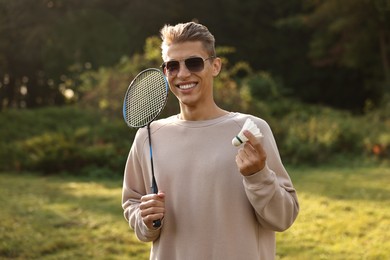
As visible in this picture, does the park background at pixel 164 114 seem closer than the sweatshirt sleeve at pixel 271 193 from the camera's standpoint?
No

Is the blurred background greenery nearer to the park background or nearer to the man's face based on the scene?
the park background

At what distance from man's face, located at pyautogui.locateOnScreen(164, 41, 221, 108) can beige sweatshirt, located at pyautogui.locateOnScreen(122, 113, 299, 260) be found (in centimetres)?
11

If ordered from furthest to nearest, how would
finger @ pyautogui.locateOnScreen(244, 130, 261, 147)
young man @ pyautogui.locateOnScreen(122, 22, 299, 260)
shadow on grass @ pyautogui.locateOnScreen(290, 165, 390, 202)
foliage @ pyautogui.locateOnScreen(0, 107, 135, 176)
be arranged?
foliage @ pyautogui.locateOnScreen(0, 107, 135, 176), shadow on grass @ pyautogui.locateOnScreen(290, 165, 390, 202), young man @ pyautogui.locateOnScreen(122, 22, 299, 260), finger @ pyautogui.locateOnScreen(244, 130, 261, 147)

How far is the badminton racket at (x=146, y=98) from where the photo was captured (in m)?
2.82

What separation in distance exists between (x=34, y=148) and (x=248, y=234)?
10.9 m

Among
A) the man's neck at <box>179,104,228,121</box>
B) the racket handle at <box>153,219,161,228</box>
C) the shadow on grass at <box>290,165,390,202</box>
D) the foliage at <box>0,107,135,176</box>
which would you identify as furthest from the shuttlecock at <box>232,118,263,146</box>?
the foliage at <box>0,107,135,176</box>

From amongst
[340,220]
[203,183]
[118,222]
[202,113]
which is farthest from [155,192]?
[340,220]

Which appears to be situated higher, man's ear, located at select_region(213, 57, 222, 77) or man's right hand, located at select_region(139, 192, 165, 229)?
man's ear, located at select_region(213, 57, 222, 77)

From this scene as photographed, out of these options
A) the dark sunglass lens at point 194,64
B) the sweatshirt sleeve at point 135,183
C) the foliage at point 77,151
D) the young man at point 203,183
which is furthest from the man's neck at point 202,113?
the foliage at point 77,151

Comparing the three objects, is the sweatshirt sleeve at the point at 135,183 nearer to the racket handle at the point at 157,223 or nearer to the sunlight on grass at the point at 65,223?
the racket handle at the point at 157,223

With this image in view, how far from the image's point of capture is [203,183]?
2.46 m

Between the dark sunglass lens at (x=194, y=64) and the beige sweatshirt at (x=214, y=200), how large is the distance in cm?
23

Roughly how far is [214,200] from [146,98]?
75 cm

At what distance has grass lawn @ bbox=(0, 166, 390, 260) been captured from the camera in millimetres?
6059
